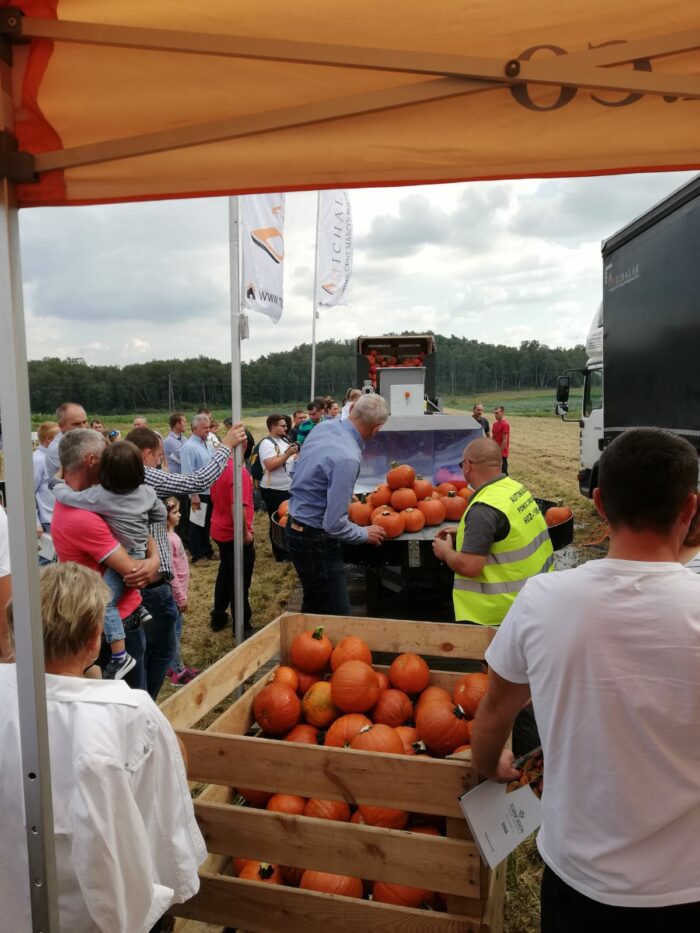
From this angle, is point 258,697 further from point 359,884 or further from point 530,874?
point 530,874

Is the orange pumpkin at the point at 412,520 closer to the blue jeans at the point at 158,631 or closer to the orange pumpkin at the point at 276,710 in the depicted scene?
the blue jeans at the point at 158,631

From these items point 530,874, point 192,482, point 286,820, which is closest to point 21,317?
point 286,820

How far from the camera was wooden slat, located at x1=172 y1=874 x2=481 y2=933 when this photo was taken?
211 centimetres

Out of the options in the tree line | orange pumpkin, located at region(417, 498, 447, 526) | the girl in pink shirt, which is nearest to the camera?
the girl in pink shirt

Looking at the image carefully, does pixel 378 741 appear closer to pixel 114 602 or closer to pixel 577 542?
pixel 114 602

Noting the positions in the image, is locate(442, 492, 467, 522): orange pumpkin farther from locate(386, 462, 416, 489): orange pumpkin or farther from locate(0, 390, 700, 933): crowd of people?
locate(0, 390, 700, 933): crowd of people

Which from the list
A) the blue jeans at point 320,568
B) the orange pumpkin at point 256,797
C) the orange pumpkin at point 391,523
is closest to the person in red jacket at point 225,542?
the orange pumpkin at point 391,523

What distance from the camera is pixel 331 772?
2219mm

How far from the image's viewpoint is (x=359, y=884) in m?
2.34

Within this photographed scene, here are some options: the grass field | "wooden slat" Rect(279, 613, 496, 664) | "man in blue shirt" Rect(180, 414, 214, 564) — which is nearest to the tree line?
the grass field

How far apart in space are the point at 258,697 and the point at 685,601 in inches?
86.0

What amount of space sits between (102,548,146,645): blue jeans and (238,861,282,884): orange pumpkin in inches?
49.8

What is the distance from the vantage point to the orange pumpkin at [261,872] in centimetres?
234

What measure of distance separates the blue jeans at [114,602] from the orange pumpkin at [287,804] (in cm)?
116
